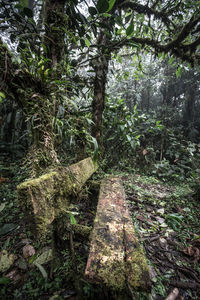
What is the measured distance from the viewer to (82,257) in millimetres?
1308

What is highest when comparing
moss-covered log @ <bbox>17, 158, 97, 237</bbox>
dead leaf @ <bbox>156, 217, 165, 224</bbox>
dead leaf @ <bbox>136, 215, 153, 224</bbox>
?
moss-covered log @ <bbox>17, 158, 97, 237</bbox>

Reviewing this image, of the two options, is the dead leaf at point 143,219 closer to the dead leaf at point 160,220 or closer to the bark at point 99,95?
the dead leaf at point 160,220

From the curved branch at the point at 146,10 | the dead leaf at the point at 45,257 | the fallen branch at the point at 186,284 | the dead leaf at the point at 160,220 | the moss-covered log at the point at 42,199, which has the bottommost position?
the fallen branch at the point at 186,284

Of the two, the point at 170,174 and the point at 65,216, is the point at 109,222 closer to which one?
the point at 65,216

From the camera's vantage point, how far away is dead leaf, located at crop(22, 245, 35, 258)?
4.55 ft

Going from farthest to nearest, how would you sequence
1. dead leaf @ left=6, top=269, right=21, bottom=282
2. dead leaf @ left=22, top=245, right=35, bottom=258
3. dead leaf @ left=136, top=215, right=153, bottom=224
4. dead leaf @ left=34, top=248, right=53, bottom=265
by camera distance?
dead leaf @ left=136, top=215, right=153, bottom=224 < dead leaf @ left=22, top=245, right=35, bottom=258 < dead leaf @ left=34, top=248, right=53, bottom=265 < dead leaf @ left=6, top=269, right=21, bottom=282

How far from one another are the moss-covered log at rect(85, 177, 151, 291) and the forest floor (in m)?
0.16

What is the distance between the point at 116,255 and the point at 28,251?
103 cm

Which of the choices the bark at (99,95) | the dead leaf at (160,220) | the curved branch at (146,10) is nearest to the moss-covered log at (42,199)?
the dead leaf at (160,220)

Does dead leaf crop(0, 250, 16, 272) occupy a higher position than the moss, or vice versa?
the moss

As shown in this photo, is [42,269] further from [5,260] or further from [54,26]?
[54,26]

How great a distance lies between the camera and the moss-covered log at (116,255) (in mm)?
787

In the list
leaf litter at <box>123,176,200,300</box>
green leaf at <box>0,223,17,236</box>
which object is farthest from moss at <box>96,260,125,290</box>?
green leaf at <box>0,223,17,236</box>

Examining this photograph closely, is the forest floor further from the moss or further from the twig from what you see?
the moss
